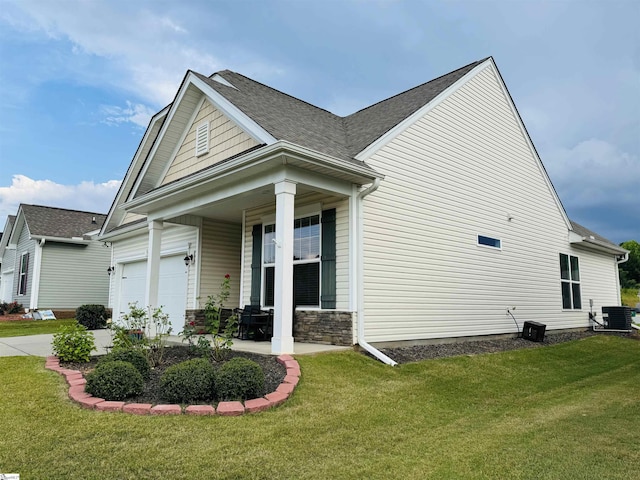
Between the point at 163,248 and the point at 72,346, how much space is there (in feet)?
20.3

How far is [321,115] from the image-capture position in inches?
461

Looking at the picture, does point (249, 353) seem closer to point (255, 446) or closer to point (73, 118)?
point (255, 446)

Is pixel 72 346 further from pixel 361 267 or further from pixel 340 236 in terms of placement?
pixel 361 267

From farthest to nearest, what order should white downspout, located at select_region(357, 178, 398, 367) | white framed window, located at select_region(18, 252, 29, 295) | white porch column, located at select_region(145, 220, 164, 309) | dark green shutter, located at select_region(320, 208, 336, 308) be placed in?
white framed window, located at select_region(18, 252, 29, 295)
white porch column, located at select_region(145, 220, 164, 309)
dark green shutter, located at select_region(320, 208, 336, 308)
white downspout, located at select_region(357, 178, 398, 367)

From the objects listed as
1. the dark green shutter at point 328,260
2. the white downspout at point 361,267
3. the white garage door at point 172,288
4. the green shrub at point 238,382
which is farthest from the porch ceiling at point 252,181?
the green shrub at point 238,382

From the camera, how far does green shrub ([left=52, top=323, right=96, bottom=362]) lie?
21.9 ft

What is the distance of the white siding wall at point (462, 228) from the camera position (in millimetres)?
8688

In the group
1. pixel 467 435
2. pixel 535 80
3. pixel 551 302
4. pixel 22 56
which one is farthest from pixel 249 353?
pixel 535 80

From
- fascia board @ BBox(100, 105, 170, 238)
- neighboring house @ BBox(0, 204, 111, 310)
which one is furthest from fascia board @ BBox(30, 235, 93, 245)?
fascia board @ BBox(100, 105, 170, 238)

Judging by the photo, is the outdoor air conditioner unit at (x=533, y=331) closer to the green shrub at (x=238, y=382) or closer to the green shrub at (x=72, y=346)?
the green shrub at (x=238, y=382)

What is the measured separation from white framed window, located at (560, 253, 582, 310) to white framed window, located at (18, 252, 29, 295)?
22194 mm

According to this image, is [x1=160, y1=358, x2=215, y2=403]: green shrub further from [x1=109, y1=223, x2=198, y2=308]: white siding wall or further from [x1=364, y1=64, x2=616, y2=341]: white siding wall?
[x1=109, y1=223, x2=198, y2=308]: white siding wall

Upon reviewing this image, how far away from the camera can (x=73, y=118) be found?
13422mm

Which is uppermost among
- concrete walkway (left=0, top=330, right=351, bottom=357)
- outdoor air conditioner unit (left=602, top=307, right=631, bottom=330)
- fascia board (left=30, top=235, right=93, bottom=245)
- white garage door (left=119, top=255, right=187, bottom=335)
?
fascia board (left=30, top=235, right=93, bottom=245)
